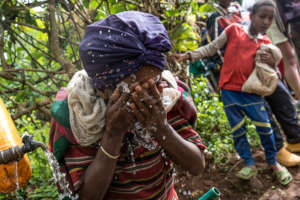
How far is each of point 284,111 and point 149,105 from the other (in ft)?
9.77

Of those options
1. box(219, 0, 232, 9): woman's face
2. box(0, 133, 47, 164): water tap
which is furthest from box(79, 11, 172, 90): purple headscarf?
box(219, 0, 232, 9): woman's face

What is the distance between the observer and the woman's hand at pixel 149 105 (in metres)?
1.25

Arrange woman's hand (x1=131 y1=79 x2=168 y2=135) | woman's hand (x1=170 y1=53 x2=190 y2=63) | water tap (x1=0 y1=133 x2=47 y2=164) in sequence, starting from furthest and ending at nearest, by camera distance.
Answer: woman's hand (x1=170 y1=53 x2=190 y2=63), woman's hand (x1=131 y1=79 x2=168 y2=135), water tap (x1=0 y1=133 x2=47 y2=164)

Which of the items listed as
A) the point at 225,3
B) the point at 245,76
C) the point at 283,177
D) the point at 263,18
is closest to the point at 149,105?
the point at 245,76

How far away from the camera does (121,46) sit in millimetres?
1259

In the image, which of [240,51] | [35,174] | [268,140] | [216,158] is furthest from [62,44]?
[268,140]

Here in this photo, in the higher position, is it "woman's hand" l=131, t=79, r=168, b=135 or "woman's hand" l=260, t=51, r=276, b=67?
"woman's hand" l=131, t=79, r=168, b=135

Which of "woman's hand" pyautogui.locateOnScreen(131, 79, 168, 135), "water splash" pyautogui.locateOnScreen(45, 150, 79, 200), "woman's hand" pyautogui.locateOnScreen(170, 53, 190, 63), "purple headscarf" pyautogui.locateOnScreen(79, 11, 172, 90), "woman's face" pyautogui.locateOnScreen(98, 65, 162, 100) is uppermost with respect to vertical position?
"purple headscarf" pyautogui.locateOnScreen(79, 11, 172, 90)

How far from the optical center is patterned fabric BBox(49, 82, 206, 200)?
1391 millimetres

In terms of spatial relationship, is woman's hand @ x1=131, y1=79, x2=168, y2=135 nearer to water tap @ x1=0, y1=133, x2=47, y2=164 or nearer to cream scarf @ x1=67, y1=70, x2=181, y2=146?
cream scarf @ x1=67, y1=70, x2=181, y2=146

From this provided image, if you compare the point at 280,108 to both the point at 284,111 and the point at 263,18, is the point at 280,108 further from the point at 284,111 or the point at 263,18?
the point at 263,18

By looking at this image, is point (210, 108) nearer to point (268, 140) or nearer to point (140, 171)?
point (268, 140)

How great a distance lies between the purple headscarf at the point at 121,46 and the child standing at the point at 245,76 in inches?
71.0

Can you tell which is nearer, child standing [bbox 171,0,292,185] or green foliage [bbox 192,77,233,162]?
child standing [bbox 171,0,292,185]
